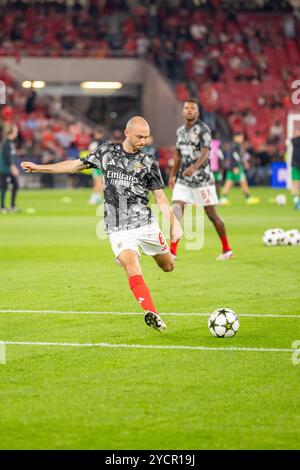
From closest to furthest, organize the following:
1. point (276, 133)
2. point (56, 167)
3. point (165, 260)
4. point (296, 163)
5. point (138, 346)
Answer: point (138, 346) < point (56, 167) < point (165, 260) < point (296, 163) < point (276, 133)

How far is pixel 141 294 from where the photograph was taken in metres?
10.1

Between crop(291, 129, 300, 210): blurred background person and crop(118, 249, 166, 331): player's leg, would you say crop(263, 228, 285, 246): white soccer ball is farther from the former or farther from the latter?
crop(291, 129, 300, 210): blurred background person

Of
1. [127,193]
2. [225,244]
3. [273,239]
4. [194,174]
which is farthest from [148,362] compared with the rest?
[273,239]

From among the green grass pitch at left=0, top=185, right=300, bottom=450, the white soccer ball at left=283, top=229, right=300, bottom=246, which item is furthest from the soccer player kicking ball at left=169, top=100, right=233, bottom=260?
the white soccer ball at left=283, top=229, right=300, bottom=246

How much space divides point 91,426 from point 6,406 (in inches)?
31.8

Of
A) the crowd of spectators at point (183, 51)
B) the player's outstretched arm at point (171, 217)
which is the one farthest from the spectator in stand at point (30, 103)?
the player's outstretched arm at point (171, 217)

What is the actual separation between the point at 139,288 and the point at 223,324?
957mm

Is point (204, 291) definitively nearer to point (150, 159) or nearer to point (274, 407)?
point (150, 159)

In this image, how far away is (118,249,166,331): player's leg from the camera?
9.94 meters

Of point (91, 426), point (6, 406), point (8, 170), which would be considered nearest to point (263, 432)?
point (91, 426)

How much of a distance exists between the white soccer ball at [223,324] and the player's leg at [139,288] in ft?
1.61

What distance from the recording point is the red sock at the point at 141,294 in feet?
33.1

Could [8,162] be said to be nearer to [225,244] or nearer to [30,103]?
[225,244]

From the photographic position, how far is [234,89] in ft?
165
